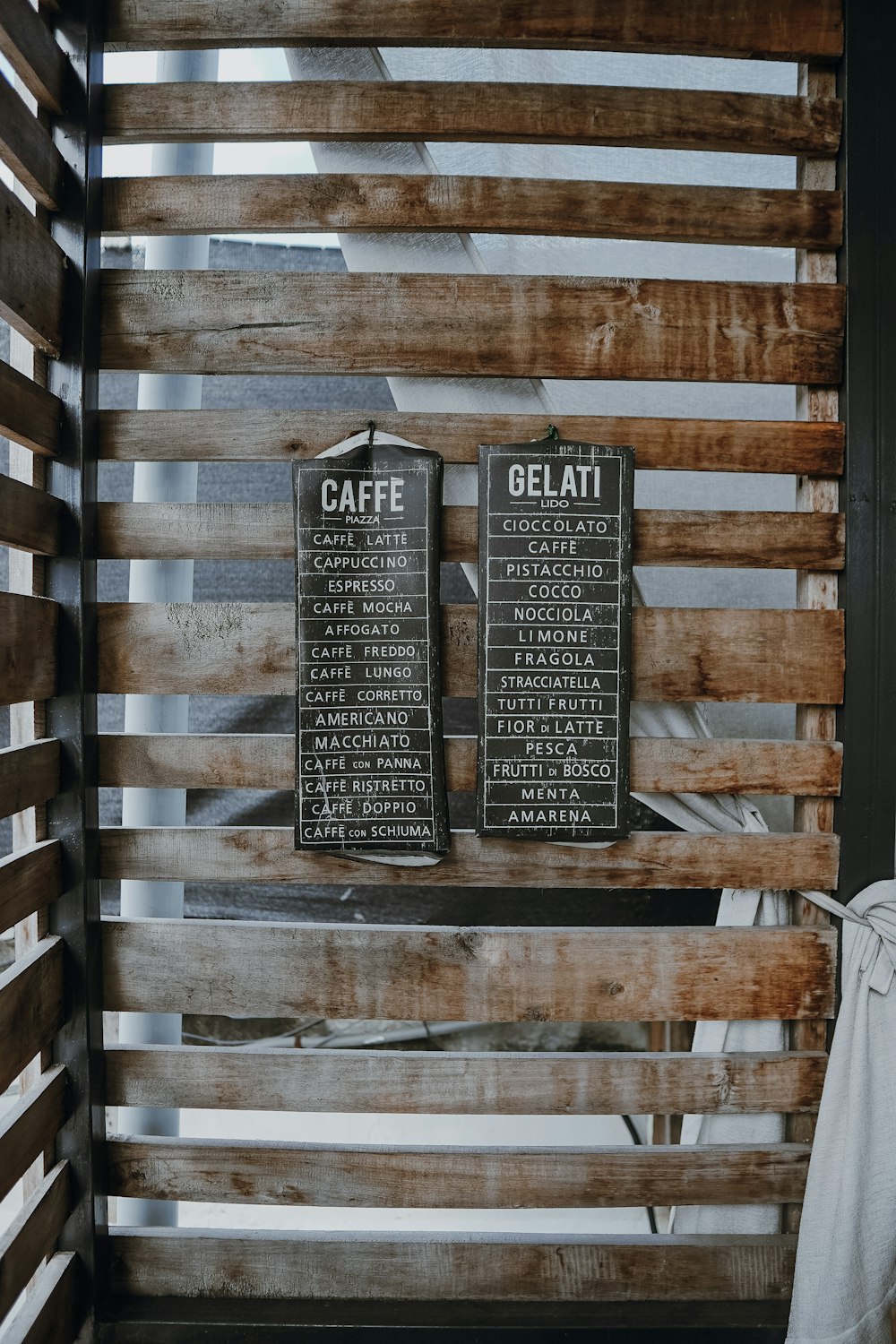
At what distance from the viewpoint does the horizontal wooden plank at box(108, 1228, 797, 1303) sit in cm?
196

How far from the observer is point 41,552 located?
182cm

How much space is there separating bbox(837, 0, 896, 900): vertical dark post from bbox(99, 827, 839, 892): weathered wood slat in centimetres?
12

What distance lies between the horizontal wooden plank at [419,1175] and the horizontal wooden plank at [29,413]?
150 centimetres

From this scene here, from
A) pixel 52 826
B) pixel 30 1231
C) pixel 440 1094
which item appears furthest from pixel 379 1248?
pixel 52 826

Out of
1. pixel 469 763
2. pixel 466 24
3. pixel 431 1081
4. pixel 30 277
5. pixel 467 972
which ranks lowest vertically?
pixel 431 1081

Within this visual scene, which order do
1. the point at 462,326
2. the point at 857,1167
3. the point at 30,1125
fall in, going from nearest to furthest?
the point at 30,1125 < the point at 857,1167 < the point at 462,326

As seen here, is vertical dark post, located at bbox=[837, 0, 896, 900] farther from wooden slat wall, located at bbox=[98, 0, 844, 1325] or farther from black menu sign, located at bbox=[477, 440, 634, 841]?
black menu sign, located at bbox=[477, 440, 634, 841]

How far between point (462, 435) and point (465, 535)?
0.22 metres

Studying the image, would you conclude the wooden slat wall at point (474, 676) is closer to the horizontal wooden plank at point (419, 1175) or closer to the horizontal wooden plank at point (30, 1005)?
the horizontal wooden plank at point (419, 1175)

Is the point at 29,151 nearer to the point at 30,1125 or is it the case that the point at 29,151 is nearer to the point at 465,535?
the point at 465,535

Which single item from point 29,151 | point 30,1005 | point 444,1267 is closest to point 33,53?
point 29,151

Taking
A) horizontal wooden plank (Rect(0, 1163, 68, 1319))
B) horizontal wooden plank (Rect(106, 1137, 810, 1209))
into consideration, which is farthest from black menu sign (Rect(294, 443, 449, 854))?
horizontal wooden plank (Rect(0, 1163, 68, 1319))

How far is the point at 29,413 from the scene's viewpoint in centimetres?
172

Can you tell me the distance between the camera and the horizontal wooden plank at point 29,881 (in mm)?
1597
